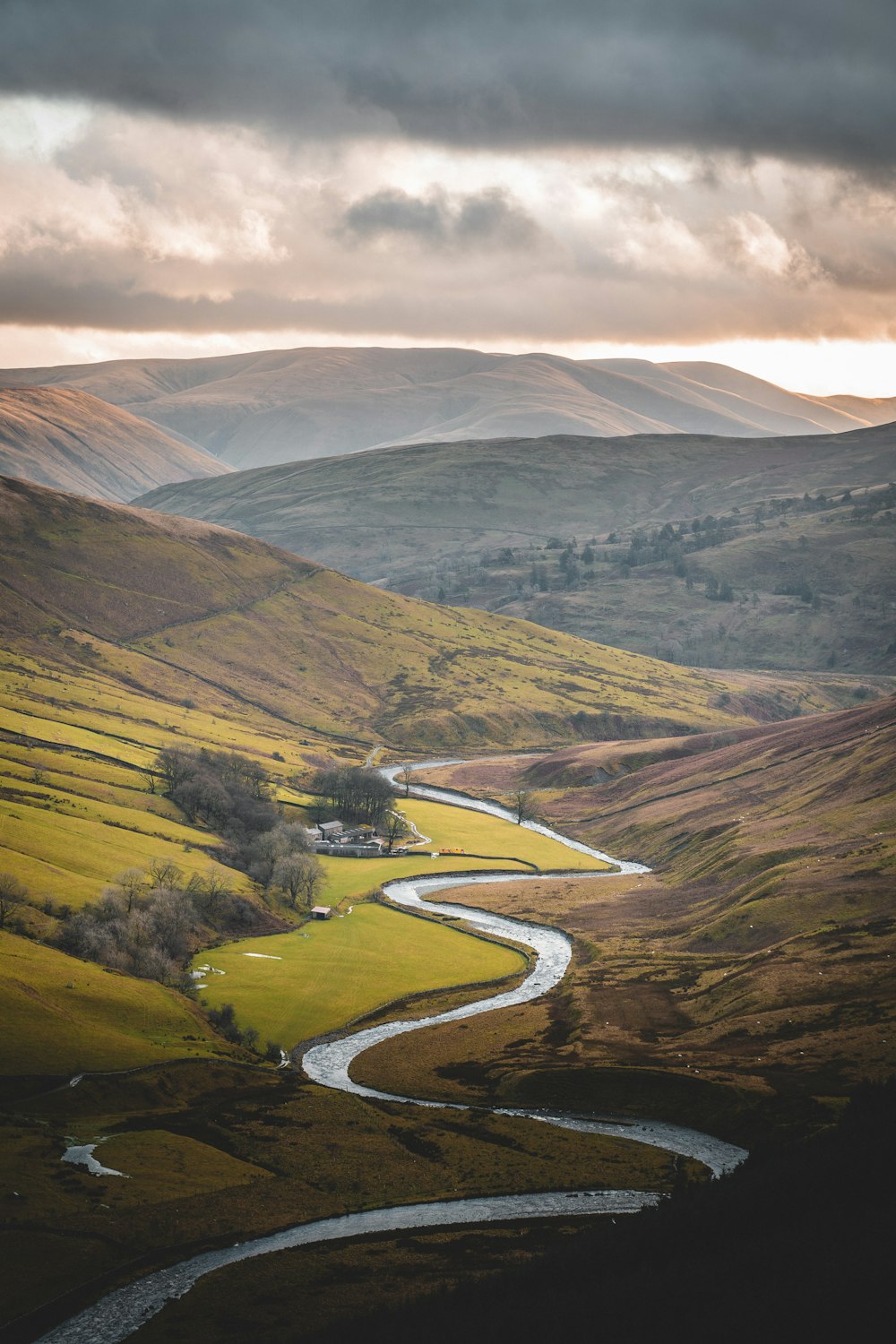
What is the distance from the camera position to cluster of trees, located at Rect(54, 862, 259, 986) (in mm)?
108250

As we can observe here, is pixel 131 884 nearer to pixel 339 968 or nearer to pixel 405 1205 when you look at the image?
pixel 339 968

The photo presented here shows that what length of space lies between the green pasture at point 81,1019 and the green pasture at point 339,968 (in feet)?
25.5

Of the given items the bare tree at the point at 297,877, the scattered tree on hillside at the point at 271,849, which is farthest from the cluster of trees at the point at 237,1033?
the scattered tree on hillside at the point at 271,849

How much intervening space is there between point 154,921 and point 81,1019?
25554mm

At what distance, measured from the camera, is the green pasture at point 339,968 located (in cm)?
10825

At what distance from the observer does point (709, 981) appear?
115 meters

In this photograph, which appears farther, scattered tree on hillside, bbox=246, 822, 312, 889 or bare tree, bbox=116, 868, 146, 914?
scattered tree on hillside, bbox=246, 822, 312, 889

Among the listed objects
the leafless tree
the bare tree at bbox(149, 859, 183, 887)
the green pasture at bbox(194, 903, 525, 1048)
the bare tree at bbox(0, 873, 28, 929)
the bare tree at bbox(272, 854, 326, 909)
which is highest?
the bare tree at bbox(0, 873, 28, 929)

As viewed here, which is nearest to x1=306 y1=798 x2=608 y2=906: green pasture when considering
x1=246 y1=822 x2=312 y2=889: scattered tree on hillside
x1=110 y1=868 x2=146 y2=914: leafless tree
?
x1=246 y1=822 x2=312 y2=889: scattered tree on hillside

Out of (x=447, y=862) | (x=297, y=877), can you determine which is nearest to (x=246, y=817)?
(x=297, y=877)

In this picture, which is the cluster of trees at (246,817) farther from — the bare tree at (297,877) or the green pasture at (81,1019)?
the green pasture at (81,1019)

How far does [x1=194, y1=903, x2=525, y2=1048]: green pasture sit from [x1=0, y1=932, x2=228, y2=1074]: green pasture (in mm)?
7778

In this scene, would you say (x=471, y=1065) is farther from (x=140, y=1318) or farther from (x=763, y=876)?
(x=763, y=876)

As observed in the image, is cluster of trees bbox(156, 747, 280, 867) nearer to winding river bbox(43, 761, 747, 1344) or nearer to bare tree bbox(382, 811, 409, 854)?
bare tree bbox(382, 811, 409, 854)
